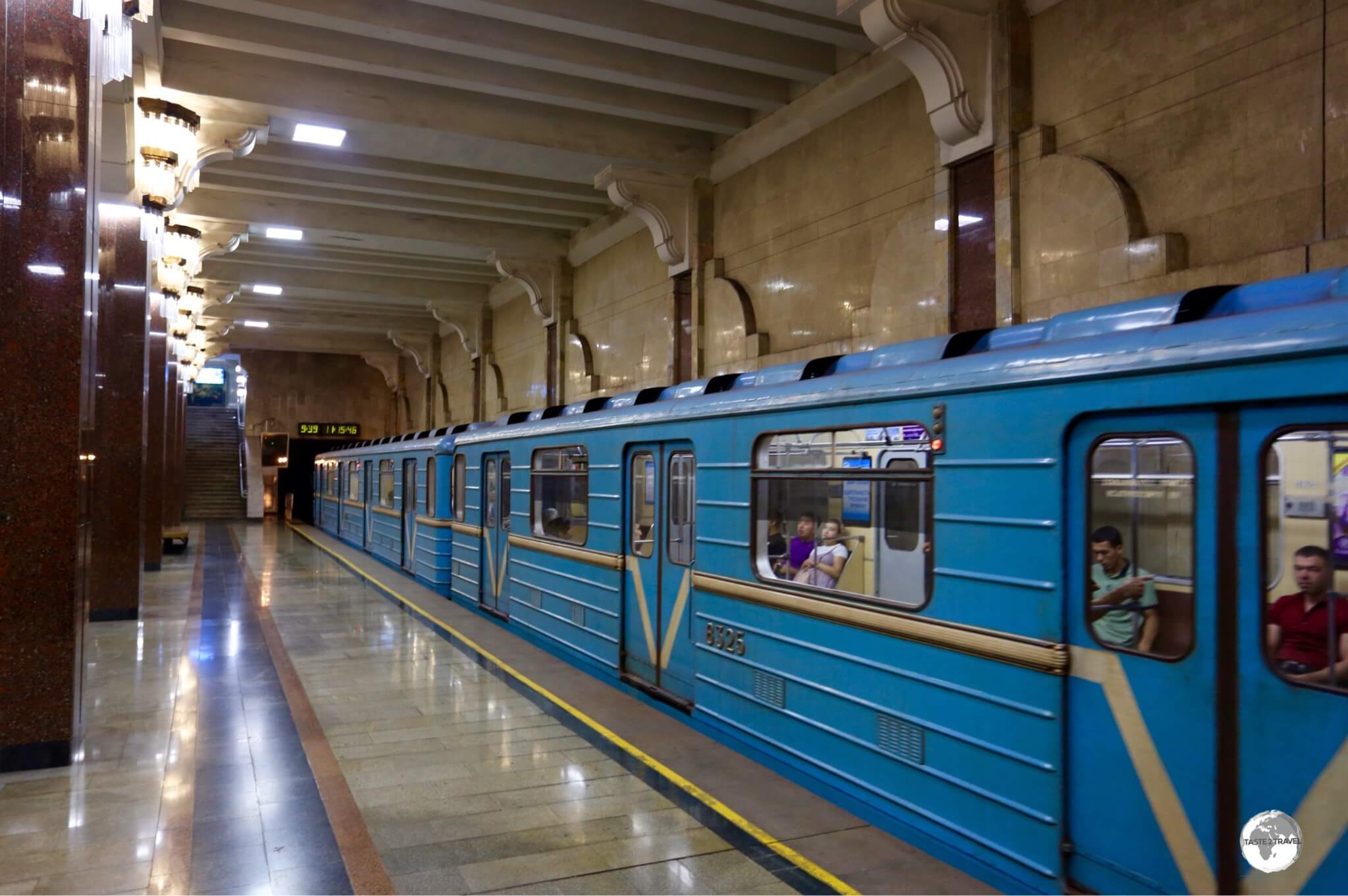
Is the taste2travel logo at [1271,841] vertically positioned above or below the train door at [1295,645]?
below

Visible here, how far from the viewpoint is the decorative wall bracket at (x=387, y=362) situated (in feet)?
107

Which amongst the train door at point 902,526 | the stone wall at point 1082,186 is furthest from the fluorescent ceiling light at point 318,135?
the train door at point 902,526

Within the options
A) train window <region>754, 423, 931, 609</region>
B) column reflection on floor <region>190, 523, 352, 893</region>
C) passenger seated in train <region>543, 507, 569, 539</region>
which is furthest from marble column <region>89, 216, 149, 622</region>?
train window <region>754, 423, 931, 609</region>

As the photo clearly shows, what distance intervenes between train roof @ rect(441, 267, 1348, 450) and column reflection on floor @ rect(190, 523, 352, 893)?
11.2ft

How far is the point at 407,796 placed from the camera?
17.1 ft

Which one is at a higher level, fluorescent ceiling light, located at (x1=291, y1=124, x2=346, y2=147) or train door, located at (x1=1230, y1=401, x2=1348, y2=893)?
fluorescent ceiling light, located at (x1=291, y1=124, x2=346, y2=147)

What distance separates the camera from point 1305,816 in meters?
2.86

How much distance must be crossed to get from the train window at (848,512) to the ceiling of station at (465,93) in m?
5.02

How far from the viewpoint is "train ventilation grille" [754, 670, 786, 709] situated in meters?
5.48

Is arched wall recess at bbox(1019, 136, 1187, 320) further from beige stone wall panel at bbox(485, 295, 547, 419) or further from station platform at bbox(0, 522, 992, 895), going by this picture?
beige stone wall panel at bbox(485, 295, 547, 419)

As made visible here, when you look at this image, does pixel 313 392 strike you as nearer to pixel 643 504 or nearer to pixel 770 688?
pixel 643 504

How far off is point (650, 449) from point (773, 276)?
4.98 m

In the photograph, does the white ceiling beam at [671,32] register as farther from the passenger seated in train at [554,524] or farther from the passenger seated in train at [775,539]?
the passenger seated in train at [775,539]

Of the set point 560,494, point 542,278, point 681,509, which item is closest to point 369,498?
point 542,278
